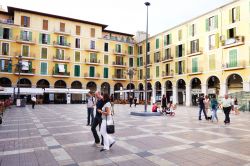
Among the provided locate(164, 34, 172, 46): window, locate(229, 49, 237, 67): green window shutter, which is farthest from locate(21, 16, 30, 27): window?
locate(229, 49, 237, 67): green window shutter

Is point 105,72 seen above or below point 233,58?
below

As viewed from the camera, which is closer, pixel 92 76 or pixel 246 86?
pixel 246 86

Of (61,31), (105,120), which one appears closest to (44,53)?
(61,31)

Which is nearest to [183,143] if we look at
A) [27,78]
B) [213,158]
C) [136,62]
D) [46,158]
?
[213,158]

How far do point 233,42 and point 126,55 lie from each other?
23.4 meters

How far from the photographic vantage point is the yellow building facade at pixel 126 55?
2878 centimetres

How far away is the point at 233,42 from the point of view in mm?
27766

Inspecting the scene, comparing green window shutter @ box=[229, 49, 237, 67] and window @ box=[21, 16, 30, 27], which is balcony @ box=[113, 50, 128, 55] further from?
green window shutter @ box=[229, 49, 237, 67]

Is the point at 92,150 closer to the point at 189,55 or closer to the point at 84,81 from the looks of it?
the point at 189,55

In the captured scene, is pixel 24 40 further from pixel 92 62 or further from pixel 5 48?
pixel 92 62

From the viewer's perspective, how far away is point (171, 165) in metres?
4.89

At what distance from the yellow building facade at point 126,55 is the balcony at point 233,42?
12cm

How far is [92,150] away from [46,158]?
1.27m

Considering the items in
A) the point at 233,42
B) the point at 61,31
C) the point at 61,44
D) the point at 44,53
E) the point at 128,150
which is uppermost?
the point at 61,31
